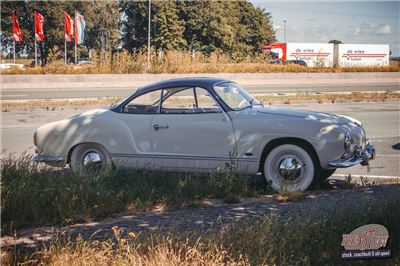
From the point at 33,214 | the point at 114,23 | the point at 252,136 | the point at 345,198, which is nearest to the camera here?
the point at 33,214

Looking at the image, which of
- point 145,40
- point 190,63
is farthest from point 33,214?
point 145,40

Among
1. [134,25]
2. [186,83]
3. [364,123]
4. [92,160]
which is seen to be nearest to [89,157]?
[92,160]

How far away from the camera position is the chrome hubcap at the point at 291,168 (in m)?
6.40

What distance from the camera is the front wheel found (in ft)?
20.9

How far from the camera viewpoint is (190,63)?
28844 millimetres

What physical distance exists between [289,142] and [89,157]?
2910 mm

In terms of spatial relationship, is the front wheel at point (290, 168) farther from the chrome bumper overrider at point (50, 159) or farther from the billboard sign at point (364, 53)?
the billboard sign at point (364, 53)

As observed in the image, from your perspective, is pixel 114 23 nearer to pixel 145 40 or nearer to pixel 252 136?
pixel 145 40

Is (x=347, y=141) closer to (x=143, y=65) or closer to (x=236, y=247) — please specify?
(x=236, y=247)

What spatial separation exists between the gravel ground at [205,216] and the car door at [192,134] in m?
1.01

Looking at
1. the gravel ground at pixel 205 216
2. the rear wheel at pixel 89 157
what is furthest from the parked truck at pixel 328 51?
the gravel ground at pixel 205 216

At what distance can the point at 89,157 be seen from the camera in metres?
7.24

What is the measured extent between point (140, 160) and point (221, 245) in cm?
338

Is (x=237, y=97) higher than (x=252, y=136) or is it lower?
higher
